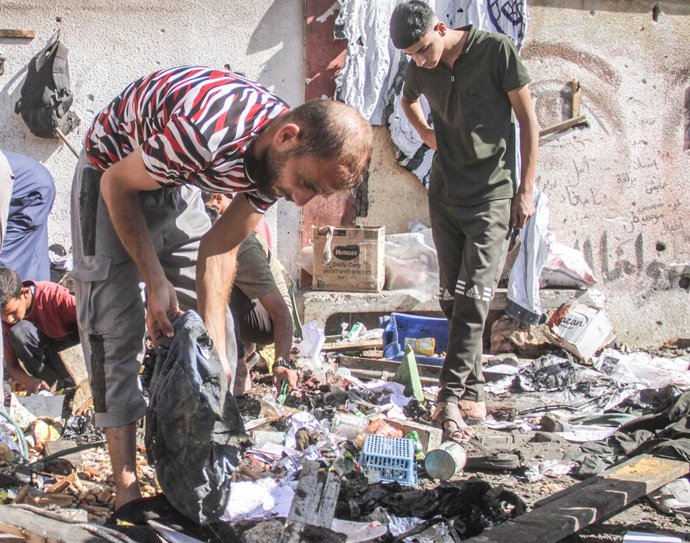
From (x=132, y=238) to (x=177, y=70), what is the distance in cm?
63

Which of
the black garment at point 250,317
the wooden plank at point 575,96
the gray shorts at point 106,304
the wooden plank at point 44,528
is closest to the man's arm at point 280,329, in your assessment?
the black garment at point 250,317

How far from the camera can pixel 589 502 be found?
2947 mm

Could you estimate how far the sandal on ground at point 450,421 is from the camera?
3.97 meters

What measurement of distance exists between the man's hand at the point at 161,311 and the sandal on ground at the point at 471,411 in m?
2.07

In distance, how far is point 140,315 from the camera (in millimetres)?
2994

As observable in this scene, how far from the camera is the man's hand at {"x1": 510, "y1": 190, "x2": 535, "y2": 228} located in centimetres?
439

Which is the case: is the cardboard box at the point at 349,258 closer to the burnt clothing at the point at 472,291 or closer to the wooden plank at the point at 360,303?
the wooden plank at the point at 360,303

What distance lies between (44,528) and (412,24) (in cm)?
301

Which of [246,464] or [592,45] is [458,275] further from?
[592,45]

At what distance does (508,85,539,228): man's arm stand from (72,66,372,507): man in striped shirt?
1937 millimetres

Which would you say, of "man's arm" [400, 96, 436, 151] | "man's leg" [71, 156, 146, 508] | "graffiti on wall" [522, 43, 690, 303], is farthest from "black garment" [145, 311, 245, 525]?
"graffiti on wall" [522, 43, 690, 303]

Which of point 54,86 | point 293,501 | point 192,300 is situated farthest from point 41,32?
point 293,501

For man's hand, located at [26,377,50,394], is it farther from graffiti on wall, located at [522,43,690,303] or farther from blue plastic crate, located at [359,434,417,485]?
graffiti on wall, located at [522,43,690,303]

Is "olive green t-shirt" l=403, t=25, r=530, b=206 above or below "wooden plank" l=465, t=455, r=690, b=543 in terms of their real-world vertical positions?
above
